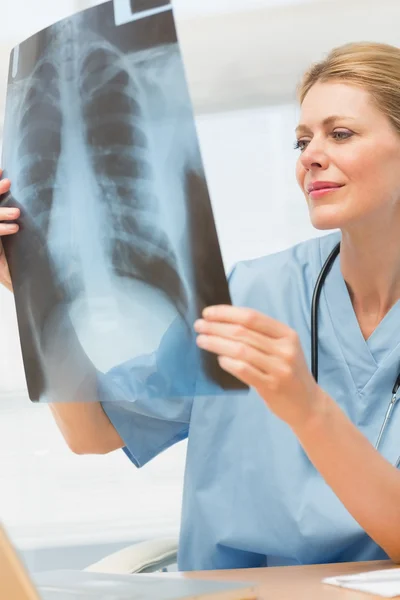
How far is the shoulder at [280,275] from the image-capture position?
4.17 feet

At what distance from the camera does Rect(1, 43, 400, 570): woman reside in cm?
110

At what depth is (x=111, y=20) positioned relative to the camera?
91 centimetres

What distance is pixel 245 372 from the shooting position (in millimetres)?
799

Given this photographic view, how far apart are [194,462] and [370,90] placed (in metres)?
0.58

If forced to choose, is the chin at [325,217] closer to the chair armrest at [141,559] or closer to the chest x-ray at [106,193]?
the chest x-ray at [106,193]

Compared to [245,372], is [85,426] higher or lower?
lower

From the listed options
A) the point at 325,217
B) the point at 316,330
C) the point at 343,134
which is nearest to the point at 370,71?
the point at 343,134


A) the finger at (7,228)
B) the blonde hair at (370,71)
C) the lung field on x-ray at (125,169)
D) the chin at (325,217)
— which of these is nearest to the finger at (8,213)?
the finger at (7,228)

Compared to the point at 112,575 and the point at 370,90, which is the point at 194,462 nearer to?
the point at 112,575

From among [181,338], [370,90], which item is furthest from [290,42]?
[181,338]

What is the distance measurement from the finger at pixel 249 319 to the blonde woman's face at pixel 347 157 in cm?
36

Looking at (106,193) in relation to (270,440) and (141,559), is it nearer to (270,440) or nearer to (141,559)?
(270,440)

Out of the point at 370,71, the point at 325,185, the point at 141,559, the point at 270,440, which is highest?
the point at 370,71

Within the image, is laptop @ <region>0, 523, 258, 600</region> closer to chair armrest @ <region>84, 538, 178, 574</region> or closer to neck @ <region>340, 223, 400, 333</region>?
chair armrest @ <region>84, 538, 178, 574</region>
